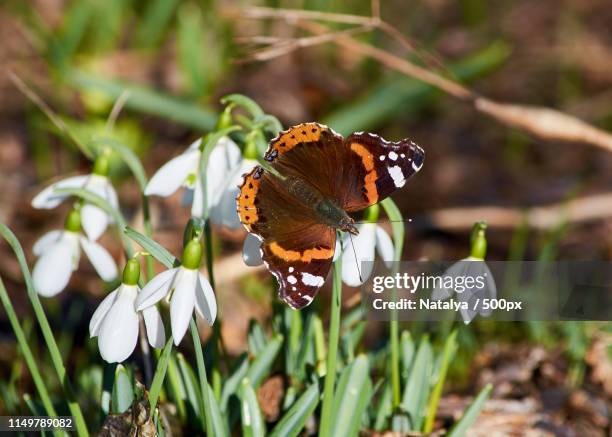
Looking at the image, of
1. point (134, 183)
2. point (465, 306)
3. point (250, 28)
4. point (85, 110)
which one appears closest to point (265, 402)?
point (465, 306)

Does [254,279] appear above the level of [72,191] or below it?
above

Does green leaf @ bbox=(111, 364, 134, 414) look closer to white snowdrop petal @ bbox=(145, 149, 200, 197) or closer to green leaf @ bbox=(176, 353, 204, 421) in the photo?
green leaf @ bbox=(176, 353, 204, 421)

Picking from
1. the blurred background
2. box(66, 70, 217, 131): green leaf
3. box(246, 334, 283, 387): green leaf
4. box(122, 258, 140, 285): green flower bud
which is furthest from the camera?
box(66, 70, 217, 131): green leaf

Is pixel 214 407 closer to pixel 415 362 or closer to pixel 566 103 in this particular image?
pixel 415 362

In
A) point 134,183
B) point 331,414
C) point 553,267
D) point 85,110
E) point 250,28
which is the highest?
point 250,28

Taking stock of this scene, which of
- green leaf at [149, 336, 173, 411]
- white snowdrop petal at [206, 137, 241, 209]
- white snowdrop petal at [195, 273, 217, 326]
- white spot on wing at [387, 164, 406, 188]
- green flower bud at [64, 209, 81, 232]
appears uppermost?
white snowdrop petal at [206, 137, 241, 209]

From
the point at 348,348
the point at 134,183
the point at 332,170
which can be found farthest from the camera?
the point at 134,183

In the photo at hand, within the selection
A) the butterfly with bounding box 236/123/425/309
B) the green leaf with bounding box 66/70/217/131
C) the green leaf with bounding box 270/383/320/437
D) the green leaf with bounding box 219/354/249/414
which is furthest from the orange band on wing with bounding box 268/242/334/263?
the green leaf with bounding box 66/70/217/131
